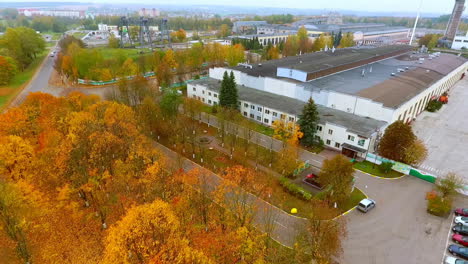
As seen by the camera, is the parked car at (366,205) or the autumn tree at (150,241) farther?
the parked car at (366,205)

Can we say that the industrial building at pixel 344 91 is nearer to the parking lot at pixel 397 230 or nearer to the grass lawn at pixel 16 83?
the parking lot at pixel 397 230

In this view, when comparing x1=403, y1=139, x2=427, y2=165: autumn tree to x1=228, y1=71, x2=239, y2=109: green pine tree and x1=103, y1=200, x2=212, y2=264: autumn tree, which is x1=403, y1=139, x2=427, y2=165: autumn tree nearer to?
x1=228, y1=71, x2=239, y2=109: green pine tree

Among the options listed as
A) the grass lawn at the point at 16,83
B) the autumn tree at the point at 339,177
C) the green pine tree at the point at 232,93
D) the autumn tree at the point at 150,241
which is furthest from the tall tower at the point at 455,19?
the grass lawn at the point at 16,83

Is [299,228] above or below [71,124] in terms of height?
below

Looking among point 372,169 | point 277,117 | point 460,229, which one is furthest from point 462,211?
point 277,117

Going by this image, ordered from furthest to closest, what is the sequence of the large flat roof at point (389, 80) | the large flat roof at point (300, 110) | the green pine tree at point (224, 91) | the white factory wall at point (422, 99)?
the green pine tree at point (224, 91) < the large flat roof at point (389, 80) < the white factory wall at point (422, 99) < the large flat roof at point (300, 110)

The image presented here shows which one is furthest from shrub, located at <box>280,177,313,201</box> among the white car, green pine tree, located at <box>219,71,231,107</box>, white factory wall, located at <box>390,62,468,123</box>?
white factory wall, located at <box>390,62,468,123</box>

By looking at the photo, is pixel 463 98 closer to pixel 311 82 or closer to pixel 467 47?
pixel 311 82

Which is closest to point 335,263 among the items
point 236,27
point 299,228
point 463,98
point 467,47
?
point 299,228
